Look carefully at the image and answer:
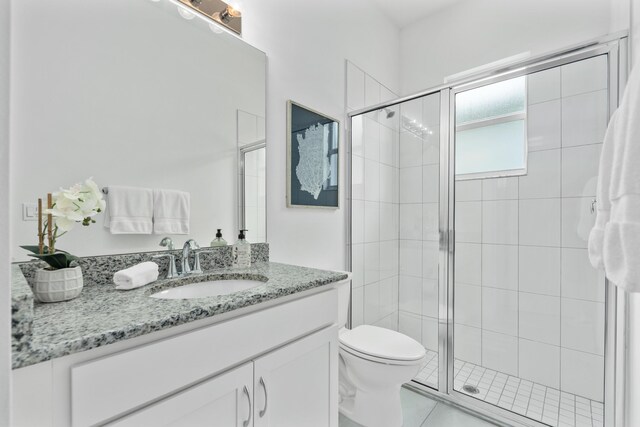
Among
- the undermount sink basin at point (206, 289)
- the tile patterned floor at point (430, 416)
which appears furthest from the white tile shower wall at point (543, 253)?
the undermount sink basin at point (206, 289)

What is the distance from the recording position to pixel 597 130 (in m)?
1.58

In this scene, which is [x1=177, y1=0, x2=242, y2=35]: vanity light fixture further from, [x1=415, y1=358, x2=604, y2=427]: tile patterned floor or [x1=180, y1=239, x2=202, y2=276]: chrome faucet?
[x1=415, y1=358, x2=604, y2=427]: tile patterned floor

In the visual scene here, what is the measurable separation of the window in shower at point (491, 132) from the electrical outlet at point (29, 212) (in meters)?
1.97

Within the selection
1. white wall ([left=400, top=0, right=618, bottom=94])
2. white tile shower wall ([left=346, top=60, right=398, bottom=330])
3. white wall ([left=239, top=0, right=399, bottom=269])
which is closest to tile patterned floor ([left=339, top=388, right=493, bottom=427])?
white tile shower wall ([left=346, top=60, right=398, bottom=330])

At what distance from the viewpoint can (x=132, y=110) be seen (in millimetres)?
1108

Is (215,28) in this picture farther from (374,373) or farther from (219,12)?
(374,373)

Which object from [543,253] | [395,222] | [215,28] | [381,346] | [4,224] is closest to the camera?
[4,224]

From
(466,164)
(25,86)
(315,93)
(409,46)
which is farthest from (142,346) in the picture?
(409,46)

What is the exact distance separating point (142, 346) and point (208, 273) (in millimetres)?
556

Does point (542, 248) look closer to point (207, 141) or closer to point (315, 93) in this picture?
point (315, 93)

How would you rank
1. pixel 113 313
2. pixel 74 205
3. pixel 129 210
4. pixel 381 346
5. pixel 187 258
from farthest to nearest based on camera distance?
pixel 381 346, pixel 187 258, pixel 129 210, pixel 74 205, pixel 113 313

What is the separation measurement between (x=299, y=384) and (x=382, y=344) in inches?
28.3

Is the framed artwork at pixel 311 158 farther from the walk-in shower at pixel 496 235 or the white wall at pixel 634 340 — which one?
the white wall at pixel 634 340

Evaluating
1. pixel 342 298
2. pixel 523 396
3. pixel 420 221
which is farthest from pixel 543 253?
pixel 342 298
